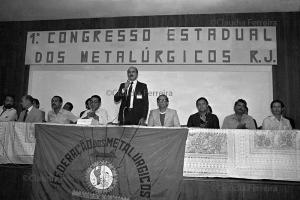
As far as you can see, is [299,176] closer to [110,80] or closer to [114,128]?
[114,128]

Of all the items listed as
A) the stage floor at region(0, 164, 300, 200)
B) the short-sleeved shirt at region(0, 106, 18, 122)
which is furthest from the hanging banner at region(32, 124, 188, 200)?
the short-sleeved shirt at region(0, 106, 18, 122)

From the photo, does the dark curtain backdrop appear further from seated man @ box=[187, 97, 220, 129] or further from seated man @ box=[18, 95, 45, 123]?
seated man @ box=[187, 97, 220, 129]

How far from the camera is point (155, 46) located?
18.9ft

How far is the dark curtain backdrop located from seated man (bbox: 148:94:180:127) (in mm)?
2259

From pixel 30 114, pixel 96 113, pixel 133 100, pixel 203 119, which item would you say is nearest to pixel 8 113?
pixel 30 114

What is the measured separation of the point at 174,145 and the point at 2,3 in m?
4.55

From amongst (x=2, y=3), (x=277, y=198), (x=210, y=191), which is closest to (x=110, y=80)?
(x=2, y=3)

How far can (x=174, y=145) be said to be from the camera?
3.27m

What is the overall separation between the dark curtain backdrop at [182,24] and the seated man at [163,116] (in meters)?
2.26

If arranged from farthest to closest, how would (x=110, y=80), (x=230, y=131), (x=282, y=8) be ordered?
(x=110, y=80), (x=282, y=8), (x=230, y=131)

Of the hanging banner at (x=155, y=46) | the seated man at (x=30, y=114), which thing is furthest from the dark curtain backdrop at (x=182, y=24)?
the seated man at (x=30, y=114)

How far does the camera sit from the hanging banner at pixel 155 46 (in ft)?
18.0

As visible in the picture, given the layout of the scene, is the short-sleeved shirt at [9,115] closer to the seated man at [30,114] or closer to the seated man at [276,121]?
the seated man at [30,114]

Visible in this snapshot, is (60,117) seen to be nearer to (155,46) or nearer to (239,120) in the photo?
(155,46)
